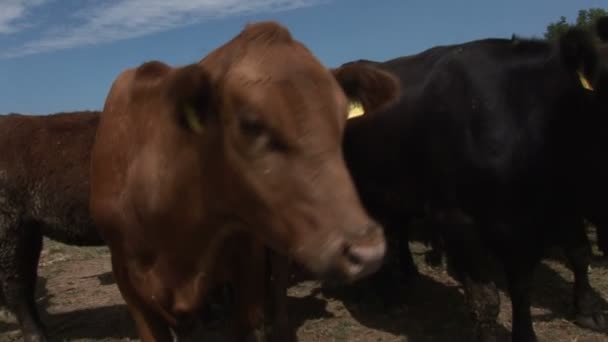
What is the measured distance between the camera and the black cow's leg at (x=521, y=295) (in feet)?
11.8

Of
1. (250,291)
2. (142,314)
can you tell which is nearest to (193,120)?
(250,291)

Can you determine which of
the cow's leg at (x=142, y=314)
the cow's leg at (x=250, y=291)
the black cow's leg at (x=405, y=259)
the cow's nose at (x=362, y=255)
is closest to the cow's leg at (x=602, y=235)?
the black cow's leg at (x=405, y=259)

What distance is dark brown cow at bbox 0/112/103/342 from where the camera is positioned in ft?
14.1

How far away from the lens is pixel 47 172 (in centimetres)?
439

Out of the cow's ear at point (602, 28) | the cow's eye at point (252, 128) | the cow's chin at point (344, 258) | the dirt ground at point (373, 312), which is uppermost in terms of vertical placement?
the cow's ear at point (602, 28)

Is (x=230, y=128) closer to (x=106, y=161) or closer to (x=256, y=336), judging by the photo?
(x=106, y=161)

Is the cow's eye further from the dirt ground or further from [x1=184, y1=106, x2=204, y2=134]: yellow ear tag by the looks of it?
the dirt ground

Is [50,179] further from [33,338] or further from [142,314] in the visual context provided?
[142,314]

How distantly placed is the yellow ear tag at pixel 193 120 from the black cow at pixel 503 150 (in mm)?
1954

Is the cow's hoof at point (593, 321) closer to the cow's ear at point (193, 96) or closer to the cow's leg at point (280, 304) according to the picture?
the cow's leg at point (280, 304)

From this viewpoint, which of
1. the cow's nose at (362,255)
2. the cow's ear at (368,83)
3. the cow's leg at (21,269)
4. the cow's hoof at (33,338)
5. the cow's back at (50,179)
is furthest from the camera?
the cow's hoof at (33,338)

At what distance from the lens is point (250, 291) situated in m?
→ 2.75

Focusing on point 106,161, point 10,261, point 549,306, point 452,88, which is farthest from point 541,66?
point 10,261

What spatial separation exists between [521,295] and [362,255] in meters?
2.35
